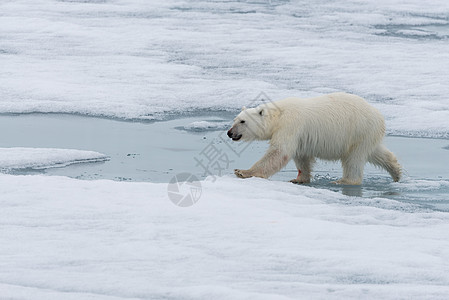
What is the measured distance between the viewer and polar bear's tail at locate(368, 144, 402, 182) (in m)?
6.32

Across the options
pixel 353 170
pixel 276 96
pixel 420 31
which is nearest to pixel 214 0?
pixel 420 31

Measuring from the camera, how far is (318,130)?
6133mm

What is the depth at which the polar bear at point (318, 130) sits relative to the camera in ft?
19.9

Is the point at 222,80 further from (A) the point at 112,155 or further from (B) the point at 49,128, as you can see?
Result: (A) the point at 112,155

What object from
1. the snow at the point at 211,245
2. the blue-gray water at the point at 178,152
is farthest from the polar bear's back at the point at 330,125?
the snow at the point at 211,245

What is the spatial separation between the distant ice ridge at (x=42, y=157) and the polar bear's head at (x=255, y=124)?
3.88ft

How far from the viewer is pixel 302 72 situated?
10633mm

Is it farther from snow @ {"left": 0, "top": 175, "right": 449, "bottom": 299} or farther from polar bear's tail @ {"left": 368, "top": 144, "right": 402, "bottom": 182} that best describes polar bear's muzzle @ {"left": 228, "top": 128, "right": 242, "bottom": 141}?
polar bear's tail @ {"left": 368, "top": 144, "right": 402, "bottom": 182}

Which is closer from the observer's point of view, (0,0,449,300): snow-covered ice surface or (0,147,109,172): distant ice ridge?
(0,0,449,300): snow-covered ice surface

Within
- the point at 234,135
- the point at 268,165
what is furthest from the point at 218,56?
the point at 268,165

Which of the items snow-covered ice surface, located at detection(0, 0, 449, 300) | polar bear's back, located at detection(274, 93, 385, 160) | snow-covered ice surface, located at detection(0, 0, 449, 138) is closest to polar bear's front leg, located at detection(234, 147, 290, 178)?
polar bear's back, located at detection(274, 93, 385, 160)

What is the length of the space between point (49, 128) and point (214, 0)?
1001cm

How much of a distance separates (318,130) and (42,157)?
7.50ft

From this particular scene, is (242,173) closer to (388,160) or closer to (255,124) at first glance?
(255,124)
